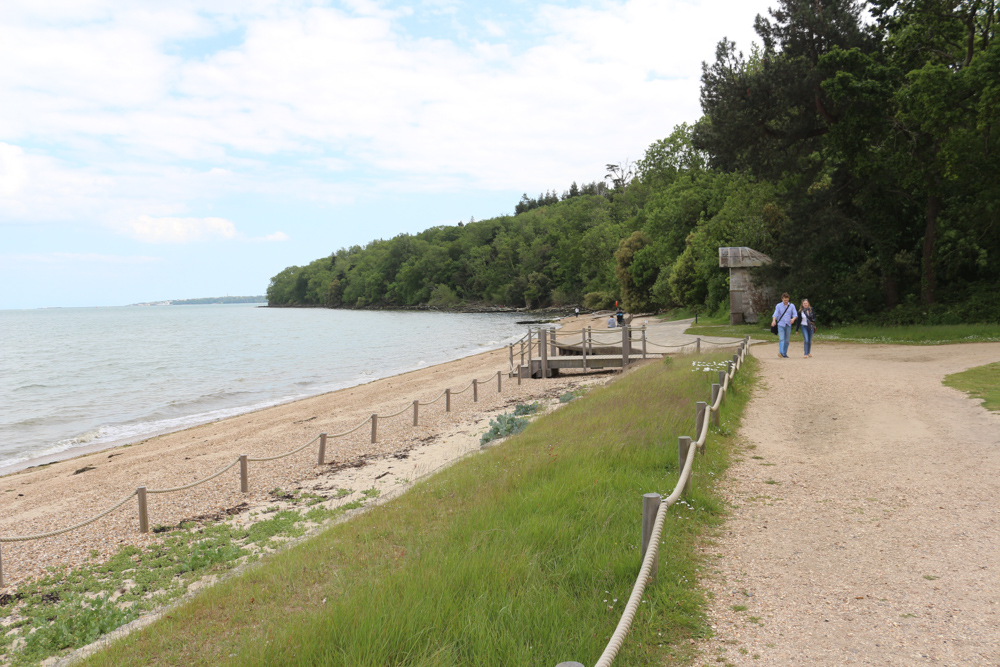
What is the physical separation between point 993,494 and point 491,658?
592 centimetres

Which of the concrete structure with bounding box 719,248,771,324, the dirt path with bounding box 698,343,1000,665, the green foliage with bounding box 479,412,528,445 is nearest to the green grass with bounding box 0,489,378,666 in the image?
the green foliage with bounding box 479,412,528,445

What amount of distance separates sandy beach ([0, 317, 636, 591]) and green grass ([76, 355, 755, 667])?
3.27m

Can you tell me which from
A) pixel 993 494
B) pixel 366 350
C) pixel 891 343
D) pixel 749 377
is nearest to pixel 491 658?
pixel 993 494

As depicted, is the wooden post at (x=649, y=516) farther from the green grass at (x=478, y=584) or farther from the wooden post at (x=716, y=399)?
the wooden post at (x=716, y=399)

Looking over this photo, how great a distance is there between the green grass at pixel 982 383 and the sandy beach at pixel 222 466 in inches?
366

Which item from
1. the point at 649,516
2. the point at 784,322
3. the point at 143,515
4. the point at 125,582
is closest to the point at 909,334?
the point at 784,322

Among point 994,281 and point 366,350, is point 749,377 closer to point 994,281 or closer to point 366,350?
point 994,281

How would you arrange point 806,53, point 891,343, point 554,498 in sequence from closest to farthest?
point 554,498 → point 891,343 → point 806,53

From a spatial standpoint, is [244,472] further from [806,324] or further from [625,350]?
[806,324]

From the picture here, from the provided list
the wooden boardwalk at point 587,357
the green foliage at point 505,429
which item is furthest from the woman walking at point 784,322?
the green foliage at point 505,429

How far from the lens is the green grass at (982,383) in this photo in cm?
1060

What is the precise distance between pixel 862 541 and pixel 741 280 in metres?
28.5

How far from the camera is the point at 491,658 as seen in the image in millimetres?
3631

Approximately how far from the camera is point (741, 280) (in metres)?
31.8
